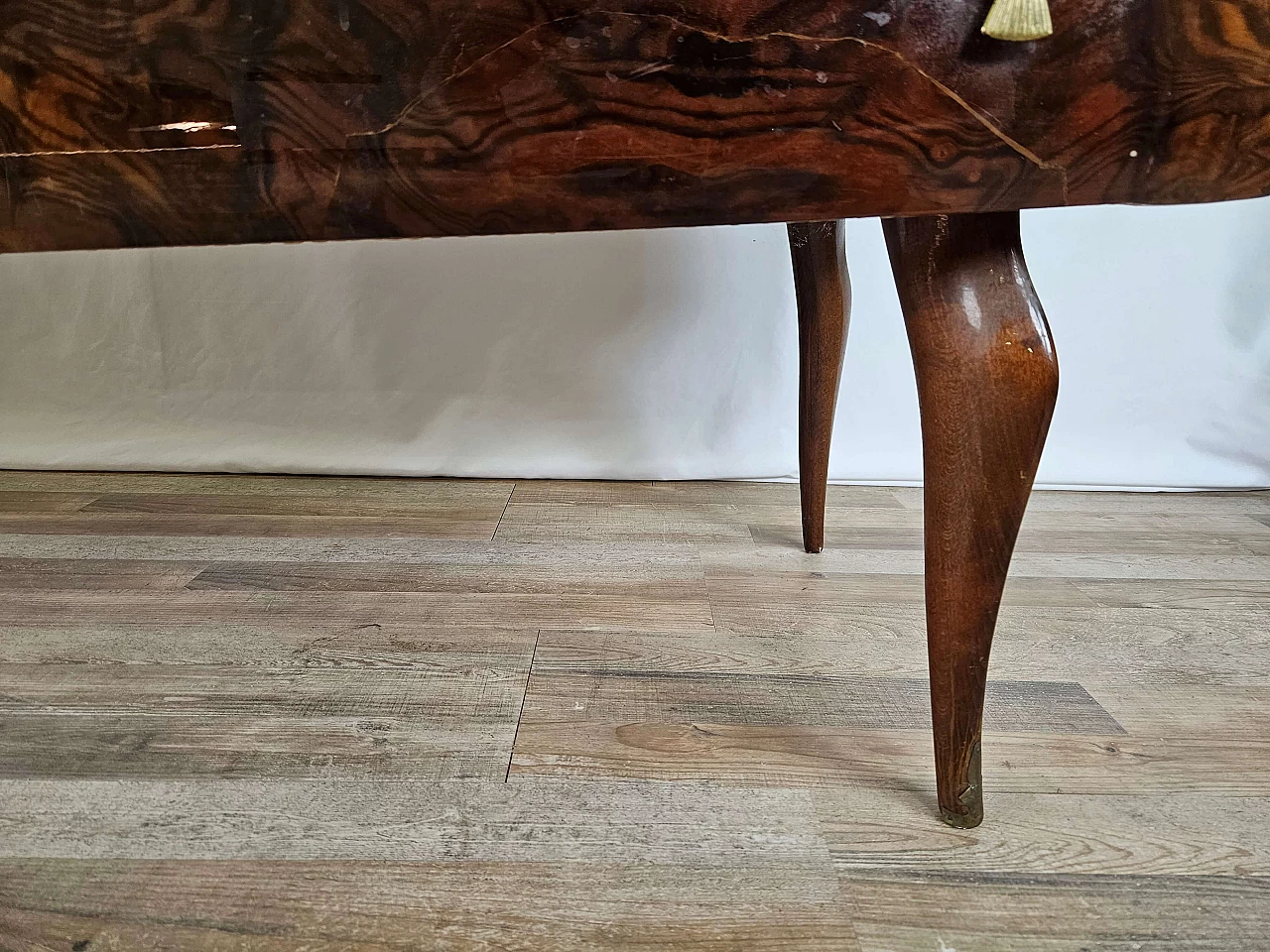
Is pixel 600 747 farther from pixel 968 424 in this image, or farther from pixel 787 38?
pixel 787 38

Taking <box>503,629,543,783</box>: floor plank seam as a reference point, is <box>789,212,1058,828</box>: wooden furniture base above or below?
above

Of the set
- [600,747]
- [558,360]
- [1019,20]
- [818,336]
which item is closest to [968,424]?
[1019,20]

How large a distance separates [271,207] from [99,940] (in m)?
0.39

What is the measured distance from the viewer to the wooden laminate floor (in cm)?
49

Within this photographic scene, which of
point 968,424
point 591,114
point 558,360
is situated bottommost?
point 558,360

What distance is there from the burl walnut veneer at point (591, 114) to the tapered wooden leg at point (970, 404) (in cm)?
4

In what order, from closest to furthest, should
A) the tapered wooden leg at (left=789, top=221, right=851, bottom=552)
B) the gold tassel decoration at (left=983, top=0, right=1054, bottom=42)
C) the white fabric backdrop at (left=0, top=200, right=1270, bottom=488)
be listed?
the gold tassel decoration at (left=983, top=0, right=1054, bottom=42) → the tapered wooden leg at (left=789, top=221, right=851, bottom=552) → the white fabric backdrop at (left=0, top=200, right=1270, bottom=488)

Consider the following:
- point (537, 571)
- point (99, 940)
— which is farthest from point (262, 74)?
point (537, 571)

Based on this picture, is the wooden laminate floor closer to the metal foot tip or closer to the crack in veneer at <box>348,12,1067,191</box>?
the metal foot tip

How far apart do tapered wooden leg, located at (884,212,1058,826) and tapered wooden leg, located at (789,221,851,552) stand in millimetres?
477

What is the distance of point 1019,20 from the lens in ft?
1.34

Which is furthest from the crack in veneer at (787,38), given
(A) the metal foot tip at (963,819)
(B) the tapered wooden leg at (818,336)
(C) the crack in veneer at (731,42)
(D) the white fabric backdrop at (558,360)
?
(D) the white fabric backdrop at (558,360)

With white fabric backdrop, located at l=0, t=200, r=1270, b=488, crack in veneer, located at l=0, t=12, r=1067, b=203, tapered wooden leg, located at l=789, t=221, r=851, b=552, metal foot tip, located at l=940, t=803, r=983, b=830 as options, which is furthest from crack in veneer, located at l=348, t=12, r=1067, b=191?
white fabric backdrop, located at l=0, t=200, r=1270, b=488

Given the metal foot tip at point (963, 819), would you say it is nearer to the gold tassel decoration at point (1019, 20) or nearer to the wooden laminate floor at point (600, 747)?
the wooden laminate floor at point (600, 747)
